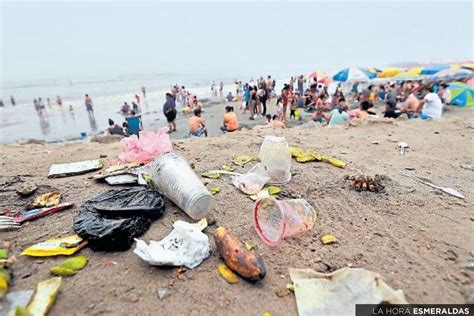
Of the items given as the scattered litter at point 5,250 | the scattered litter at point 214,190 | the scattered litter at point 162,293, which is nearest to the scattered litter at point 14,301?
the scattered litter at point 5,250

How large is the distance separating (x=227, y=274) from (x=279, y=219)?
0.69 meters

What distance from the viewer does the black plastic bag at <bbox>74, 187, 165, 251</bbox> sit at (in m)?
1.95

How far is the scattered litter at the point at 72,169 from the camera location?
343cm

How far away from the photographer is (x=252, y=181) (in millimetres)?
2877

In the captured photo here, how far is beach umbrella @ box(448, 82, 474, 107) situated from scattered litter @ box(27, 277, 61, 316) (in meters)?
14.5

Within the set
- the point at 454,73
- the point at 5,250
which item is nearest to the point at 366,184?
the point at 5,250

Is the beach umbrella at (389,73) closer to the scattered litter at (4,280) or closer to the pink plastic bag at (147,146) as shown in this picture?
the pink plastic bag at (147,146)

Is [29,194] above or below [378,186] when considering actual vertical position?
above

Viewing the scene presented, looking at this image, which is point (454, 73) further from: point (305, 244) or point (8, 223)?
point (8, 223)

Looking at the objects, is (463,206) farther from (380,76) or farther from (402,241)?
(380,76)

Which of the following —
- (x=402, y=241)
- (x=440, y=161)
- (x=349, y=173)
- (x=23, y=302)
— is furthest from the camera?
(x=440, y=161)

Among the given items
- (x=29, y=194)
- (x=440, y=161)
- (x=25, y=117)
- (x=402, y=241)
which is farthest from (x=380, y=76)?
(x=25, y=117)

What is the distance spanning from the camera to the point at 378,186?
287cm

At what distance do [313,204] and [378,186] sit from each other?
798 mm
